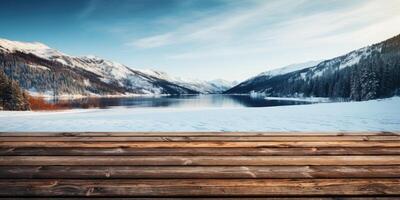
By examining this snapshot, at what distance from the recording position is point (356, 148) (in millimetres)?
2959

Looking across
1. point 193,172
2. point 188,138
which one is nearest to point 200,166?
point 193,172

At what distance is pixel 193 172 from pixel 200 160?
30 cm

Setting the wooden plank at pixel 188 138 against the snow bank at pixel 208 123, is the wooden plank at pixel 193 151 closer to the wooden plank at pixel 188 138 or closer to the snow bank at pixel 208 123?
the wooden plank at pixel 188 138

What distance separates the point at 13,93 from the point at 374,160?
52.8 meters

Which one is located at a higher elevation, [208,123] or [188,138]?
[188,138]

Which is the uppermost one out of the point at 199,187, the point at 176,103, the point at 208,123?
the point at 199,187

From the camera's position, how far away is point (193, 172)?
7.24 ft

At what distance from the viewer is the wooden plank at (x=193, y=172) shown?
6.94 ft

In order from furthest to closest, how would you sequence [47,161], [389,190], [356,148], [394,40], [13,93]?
[394,40]
[13,93]
[356,148]
[47,161]
[389,190]

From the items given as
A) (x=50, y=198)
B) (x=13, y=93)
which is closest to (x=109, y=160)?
(x=50, y=198)

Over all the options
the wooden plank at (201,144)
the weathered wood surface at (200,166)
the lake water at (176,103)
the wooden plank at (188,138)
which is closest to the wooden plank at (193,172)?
the weathered wood surface at (200,166)

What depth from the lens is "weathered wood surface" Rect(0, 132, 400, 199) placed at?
189 cm

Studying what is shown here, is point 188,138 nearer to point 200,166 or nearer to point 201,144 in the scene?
point 201,144

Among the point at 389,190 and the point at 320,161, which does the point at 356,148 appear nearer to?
the point at 320,161
